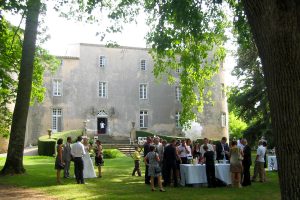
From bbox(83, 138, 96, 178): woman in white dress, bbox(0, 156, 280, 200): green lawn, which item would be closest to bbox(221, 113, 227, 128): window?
bbox(0, 156, 280, 200): green lawn

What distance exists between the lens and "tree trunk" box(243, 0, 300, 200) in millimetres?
4496

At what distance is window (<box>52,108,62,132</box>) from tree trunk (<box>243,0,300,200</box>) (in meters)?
38.4

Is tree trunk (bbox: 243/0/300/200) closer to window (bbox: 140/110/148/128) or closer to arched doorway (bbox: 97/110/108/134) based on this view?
arched doorway (bbox: 97/110/108/134)

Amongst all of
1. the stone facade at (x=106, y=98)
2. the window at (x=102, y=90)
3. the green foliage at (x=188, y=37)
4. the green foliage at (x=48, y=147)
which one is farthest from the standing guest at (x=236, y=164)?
the window at (x=102, y=90)

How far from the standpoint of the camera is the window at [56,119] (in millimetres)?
41312

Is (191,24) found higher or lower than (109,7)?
lower

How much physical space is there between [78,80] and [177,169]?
29.9 m

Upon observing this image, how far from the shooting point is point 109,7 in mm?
18578

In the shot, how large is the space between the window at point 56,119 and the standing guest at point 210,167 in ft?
98.3

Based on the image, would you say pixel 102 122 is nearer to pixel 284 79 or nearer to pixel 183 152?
pixel 183 152

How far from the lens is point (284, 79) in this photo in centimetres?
453

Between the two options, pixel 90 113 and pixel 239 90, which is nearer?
pixel 239 90

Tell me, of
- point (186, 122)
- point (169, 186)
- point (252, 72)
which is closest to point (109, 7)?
point (186, 122)

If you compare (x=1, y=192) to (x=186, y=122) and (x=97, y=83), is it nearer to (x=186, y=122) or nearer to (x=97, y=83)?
(x=186, y=122)
